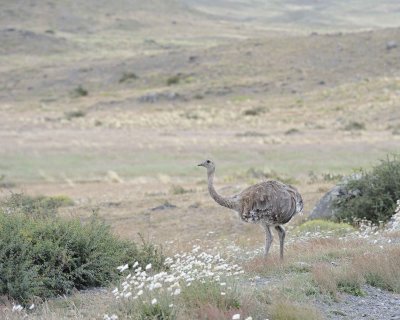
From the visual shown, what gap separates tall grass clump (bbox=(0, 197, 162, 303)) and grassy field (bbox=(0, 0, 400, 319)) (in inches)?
13.9

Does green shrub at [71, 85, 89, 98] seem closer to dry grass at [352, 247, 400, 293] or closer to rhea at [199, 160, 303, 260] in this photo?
rhea at [199, 160, 303, 260]

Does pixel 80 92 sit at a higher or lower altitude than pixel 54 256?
lower

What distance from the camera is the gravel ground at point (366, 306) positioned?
8.69 metres

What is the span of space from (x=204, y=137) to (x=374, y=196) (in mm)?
25404

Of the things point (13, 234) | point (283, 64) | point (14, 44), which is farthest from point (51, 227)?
point (14, 44)

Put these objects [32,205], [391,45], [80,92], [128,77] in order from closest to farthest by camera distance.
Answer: [32,205] < [80,92] < [391,45] < [128,77]

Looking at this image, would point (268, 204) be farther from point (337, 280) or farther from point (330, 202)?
point (330, 202)

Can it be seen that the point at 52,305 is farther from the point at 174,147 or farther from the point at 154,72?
the point at 154,72

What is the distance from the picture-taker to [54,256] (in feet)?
36.1

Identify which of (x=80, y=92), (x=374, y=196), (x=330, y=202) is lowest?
(x=80, y=92)

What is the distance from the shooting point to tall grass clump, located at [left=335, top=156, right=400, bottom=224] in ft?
58.4

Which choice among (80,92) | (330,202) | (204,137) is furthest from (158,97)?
(330,202)

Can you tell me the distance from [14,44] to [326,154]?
8340cm

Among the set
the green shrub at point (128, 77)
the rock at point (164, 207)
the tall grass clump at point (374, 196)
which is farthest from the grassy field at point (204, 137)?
the tall grass clump at point (374, 196)
